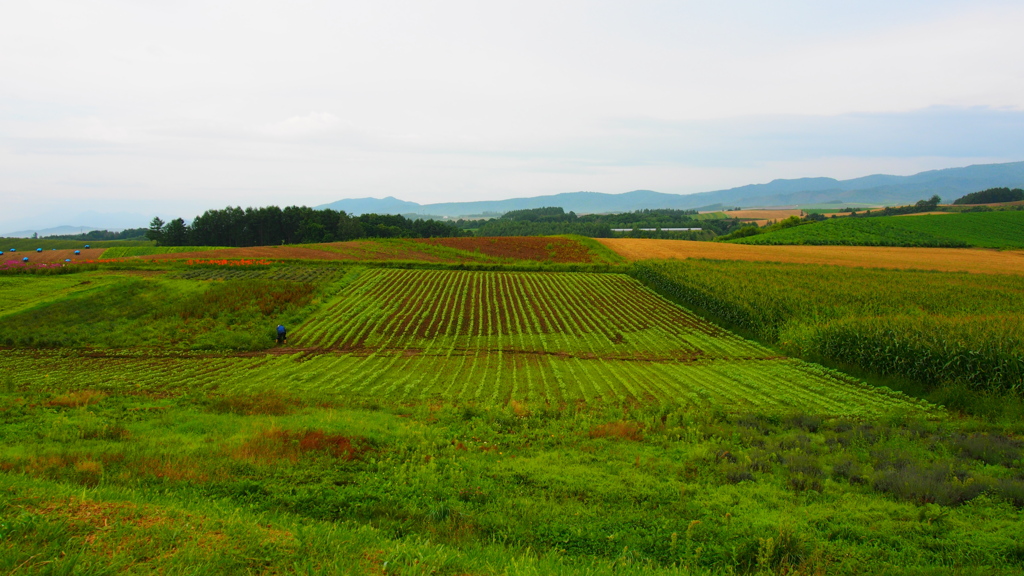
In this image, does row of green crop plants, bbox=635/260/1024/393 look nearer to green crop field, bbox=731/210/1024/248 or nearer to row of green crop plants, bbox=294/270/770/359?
row of green crop plants, bbox=294/270/770/359

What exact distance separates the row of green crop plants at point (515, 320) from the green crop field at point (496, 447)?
0.35 meters

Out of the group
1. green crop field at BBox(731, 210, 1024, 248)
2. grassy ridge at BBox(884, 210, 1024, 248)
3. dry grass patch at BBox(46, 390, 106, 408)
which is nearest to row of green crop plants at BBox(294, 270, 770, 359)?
dry grass patch at BBox(46, 390, 106, 408)

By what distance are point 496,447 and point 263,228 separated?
95.0 meters

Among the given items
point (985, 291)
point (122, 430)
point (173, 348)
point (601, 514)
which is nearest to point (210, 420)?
point (122, 430)

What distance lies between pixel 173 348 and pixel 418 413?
16755 millimetres

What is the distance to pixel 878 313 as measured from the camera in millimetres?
26000

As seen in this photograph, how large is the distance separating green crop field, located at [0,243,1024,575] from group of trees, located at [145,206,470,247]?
6404cm

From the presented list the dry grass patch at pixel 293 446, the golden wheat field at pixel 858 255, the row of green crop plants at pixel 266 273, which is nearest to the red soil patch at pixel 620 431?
the dry grass patch at pixel 293 446

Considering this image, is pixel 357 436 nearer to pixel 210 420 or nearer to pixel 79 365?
pixel 210 420

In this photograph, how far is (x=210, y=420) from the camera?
11.4 metres

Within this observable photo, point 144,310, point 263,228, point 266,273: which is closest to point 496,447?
point 144,310

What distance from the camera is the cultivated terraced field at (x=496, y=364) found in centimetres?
1653

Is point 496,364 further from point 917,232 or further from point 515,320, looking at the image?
point 917,232

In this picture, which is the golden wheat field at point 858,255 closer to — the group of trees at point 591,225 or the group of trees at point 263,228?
the group of trees at point 591,225
